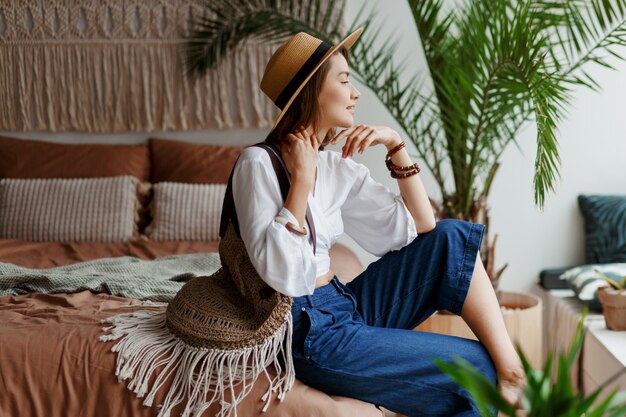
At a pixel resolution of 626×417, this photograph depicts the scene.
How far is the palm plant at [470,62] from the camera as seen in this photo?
2.38 metres

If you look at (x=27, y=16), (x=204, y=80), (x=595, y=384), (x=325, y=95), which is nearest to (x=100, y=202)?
(x=204, y=80)

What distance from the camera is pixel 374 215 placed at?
1.92 meters

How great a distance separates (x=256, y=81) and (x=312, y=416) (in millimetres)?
2250

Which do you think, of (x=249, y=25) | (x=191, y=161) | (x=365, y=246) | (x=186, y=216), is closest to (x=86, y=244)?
(x=186, y=216)

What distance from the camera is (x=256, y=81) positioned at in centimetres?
356

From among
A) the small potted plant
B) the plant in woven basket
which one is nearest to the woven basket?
the small potted plant

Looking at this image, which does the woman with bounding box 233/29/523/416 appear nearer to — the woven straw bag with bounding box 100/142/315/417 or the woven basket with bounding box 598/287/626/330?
the woven straw bag with bounding box 100/142/315/417

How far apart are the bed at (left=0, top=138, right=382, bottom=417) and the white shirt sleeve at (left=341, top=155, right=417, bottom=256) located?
1.36 feet

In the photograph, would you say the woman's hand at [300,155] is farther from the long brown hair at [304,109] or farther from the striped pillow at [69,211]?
the striped pillow at [69,211]

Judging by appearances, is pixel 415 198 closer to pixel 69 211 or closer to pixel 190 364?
pixel 190 364

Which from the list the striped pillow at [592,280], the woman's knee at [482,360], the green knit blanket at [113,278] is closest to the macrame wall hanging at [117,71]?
the green knit blanket at [113,278]

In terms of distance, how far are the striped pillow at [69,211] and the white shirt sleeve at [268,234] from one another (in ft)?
5.43

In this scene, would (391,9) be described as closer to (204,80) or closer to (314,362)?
(204,80)

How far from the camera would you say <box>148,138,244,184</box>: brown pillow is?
3316mm
